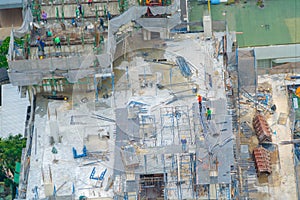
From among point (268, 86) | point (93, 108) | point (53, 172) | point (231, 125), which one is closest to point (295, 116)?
point (268, 86)

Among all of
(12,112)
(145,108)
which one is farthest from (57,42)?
(12,112)

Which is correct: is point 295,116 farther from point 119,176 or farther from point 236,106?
point 119,176

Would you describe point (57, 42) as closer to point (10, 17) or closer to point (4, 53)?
point (4, 53)

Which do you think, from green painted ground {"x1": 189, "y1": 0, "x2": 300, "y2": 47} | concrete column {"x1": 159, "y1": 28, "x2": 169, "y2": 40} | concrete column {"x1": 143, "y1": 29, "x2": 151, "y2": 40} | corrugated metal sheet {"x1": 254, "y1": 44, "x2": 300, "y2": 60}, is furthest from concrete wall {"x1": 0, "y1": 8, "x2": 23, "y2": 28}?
corrugated metal sheet {"x1": 254, "y1": 44, "x2": 300, "y2": 60}

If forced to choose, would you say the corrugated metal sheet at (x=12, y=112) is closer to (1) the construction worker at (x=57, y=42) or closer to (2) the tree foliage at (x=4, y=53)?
(2) the tree foliage at (x=4, y=53)

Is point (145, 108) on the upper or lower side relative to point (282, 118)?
upper

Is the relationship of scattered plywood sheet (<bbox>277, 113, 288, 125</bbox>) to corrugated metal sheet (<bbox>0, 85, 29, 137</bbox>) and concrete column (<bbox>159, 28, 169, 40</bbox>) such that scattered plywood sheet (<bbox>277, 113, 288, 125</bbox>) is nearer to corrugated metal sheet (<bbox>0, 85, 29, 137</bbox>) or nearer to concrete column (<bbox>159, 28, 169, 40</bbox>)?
concrete column (<bbox>159, 28, 169, 40</bbox>)
